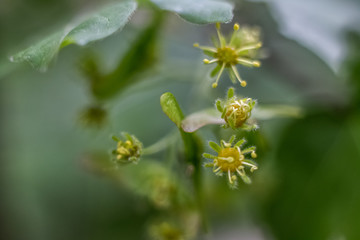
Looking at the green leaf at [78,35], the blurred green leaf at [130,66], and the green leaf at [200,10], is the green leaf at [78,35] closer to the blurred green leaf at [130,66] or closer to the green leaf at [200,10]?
the green leaf at [200,10]

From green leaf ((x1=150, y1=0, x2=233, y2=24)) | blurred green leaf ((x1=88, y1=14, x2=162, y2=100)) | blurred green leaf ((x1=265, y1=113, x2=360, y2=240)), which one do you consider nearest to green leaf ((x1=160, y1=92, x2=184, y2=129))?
green leaf ((x1=150, y1=0, x2=233, y2=24))

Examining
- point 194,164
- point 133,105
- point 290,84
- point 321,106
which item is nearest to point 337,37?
point 321,106

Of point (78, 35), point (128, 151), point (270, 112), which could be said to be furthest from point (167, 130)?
point (78, 35)

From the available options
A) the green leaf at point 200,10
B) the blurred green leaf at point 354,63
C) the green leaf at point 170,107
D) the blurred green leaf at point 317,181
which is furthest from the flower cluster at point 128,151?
the blurred green leaf at point 354,63

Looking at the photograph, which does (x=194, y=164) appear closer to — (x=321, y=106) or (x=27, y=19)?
(x=321, y=106)

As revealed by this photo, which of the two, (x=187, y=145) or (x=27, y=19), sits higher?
(x=27, y=19)

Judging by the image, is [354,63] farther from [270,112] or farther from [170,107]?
[170,107]
